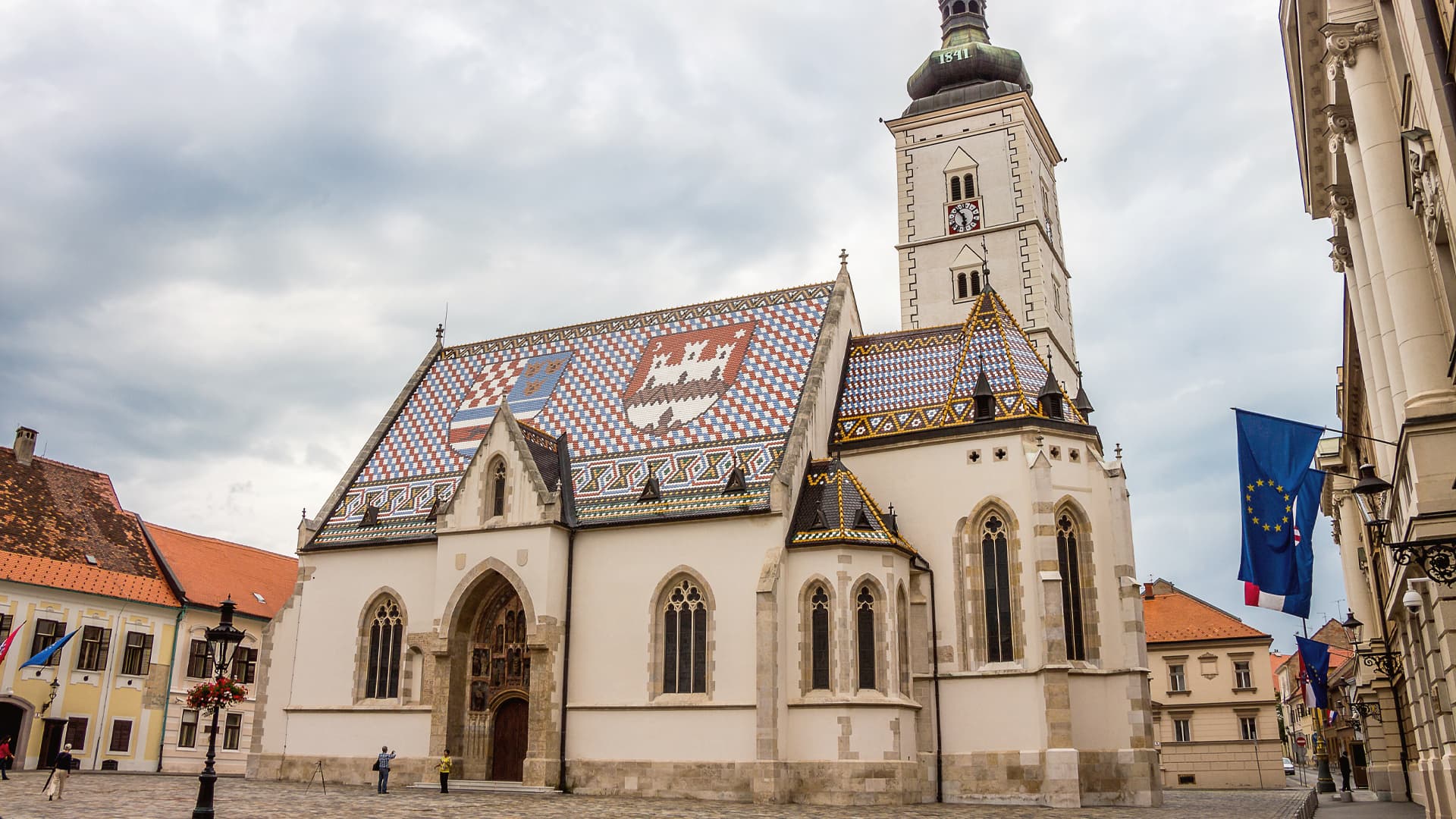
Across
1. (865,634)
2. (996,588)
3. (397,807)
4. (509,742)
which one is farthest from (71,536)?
(996,588)

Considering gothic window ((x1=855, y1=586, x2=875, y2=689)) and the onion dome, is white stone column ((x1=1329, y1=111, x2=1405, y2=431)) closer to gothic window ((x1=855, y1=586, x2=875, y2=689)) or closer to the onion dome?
gothic window ((x1=855, y1=586, x2=875, y2=689))

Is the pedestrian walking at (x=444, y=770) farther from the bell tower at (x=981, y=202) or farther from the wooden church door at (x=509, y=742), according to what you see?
the bell tower at (x=981, y=202)

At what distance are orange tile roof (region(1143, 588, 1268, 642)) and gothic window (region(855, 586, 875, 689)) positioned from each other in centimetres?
2581

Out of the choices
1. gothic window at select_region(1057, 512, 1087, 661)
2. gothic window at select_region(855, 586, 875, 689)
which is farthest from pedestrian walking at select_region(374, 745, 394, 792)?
gothic window at select_region(1057, 512, 1087, 661)

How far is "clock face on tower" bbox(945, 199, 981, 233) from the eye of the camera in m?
42.5

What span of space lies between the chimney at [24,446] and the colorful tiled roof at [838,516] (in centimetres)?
2865

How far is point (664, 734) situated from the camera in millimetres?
26906

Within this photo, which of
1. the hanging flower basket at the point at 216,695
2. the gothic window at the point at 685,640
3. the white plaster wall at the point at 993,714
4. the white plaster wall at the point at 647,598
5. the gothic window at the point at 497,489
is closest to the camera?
the hanging flower basket at the point at 216,695

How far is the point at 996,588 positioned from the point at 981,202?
19941 mm

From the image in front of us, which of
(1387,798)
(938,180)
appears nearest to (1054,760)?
(1387,798)

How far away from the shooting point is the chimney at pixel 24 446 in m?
38.5

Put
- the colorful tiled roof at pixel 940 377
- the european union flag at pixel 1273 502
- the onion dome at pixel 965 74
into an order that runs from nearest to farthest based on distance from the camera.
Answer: the european union flag at pixel 1273 502
the colorful tiled roof at pixel 940 377
the onion dome at pixel 965 74

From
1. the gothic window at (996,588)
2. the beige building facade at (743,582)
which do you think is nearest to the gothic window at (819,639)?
the beige building facade at (743,582)

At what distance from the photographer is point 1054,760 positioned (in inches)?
986
